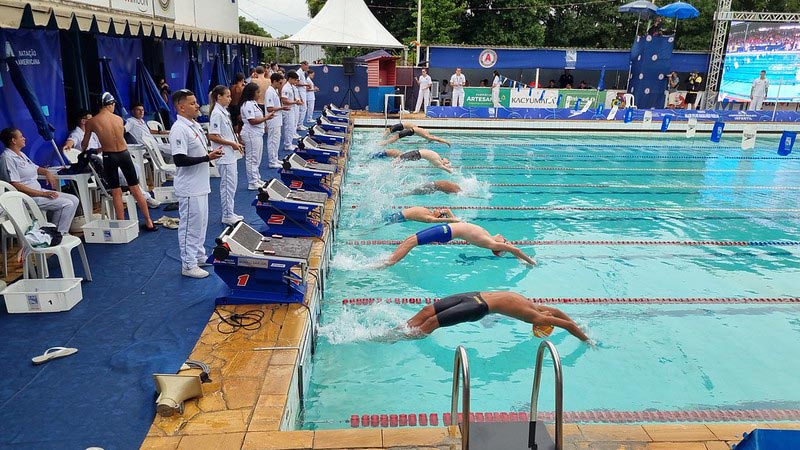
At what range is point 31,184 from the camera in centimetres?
503

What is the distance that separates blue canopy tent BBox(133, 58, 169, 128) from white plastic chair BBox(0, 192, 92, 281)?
18.0ft

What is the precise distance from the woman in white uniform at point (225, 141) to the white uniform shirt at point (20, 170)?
5.19ft

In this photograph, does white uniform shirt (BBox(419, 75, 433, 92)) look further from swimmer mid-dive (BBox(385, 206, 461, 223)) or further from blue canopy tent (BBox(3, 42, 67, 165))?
blue canopy tent (BBox(3, 42, 67, 165))

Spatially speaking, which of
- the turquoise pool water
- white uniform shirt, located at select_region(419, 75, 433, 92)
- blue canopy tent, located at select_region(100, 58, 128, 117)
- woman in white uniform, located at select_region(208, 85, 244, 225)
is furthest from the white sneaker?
white uniform shirt, located at select_region(419, 75, 433, 92)

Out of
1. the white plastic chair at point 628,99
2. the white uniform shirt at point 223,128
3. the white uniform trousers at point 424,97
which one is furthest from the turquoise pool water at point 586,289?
the white plastic chair at point 628,99

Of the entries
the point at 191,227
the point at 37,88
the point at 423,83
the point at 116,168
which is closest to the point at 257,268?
the point at 191,227

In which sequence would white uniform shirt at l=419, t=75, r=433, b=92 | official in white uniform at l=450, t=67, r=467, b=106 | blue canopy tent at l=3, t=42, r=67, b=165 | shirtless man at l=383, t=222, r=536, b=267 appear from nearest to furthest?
shirtless man at l=383, t=222, r=536, b=267, blue canopy tent at l=3, t=42, r=67, b=165, white uniform shirt at l=419, t=75, r=433, b=92, official in white uniform at l=450, t=67, r=467, b=106

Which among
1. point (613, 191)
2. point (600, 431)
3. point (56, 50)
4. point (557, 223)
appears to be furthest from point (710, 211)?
point (56, 50)

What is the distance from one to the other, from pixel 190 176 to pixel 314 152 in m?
3.77

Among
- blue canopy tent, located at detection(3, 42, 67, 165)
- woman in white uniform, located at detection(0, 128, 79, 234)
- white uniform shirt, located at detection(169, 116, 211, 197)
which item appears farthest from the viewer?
blue canopy tent, located at detection(3, 42, 67, 165)

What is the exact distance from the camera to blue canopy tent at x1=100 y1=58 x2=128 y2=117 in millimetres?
8002

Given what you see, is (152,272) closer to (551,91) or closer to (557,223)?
(557,223)

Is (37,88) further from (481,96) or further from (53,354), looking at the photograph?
(481,96)

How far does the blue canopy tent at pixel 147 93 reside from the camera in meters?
9.12
